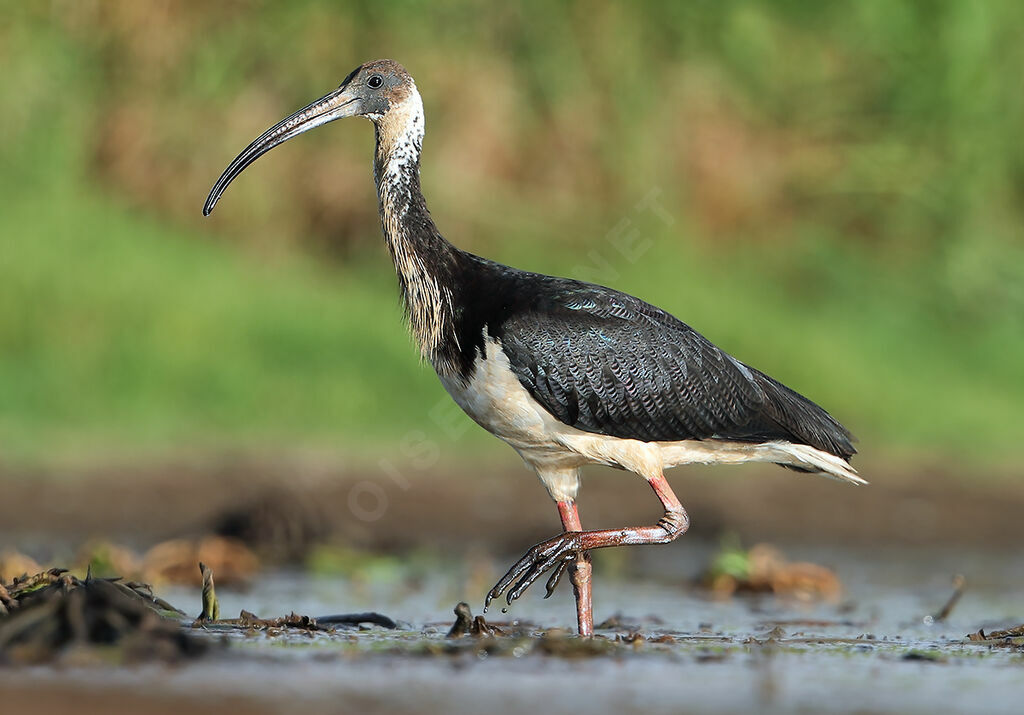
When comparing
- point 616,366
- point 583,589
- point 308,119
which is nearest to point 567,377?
point 616,366

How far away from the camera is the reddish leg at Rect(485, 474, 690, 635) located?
242 inches

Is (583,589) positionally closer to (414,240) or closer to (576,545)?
(576,545)

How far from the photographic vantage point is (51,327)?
10.6m

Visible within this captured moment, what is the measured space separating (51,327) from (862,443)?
490 cm

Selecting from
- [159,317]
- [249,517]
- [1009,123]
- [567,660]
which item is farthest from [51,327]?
[1009,123]

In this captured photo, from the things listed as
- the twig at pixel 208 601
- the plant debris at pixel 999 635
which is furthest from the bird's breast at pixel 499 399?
the plant debris at pixel 999 635

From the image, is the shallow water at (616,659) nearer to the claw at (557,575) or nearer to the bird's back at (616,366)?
the claw at (557,575)

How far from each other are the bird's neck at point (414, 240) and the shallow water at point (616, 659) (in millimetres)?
1064

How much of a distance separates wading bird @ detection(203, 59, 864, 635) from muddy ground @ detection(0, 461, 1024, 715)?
0.61 metres

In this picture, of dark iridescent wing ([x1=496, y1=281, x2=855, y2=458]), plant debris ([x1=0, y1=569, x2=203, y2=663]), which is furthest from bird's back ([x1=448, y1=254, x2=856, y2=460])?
plant debris ([x1=0, y1=569, x2=203, y2=663])

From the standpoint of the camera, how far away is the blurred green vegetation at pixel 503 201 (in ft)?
34.9

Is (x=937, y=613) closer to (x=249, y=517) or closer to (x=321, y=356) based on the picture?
(x=249, y=517)

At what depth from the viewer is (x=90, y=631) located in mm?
5301

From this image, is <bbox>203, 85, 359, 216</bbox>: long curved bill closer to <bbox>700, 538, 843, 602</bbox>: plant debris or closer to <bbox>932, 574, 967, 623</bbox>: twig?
<bbox>700, 538, 843, 602</bbox>: plant debris
